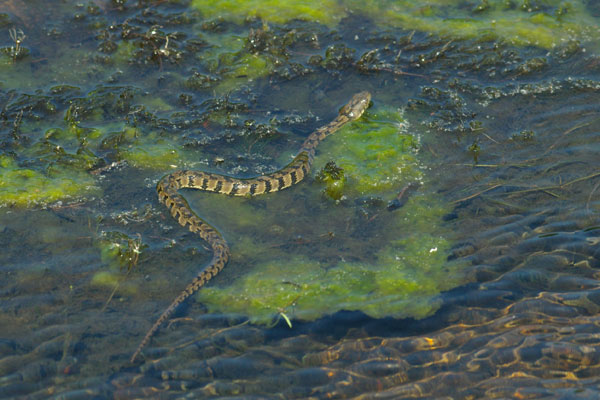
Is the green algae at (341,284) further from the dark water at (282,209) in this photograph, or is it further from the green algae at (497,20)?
the green algae at (497,20)

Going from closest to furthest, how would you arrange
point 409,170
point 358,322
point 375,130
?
point 358,322 → point 409,170 → point 375,130

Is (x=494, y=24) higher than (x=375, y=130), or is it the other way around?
(x=494, y=24)

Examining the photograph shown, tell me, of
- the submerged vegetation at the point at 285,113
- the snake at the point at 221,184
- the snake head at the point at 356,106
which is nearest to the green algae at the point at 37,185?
the submerged vegetation at the point at 285,113

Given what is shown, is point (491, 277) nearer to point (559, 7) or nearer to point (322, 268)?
point (322, 268)

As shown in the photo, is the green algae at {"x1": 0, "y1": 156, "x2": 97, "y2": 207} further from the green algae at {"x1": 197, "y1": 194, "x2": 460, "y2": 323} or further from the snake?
the green algae at {"x1": 197, "y1": 194, "x2": 460, "y2": 323}

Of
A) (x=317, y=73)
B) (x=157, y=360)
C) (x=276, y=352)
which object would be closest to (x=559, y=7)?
(x=317, y=73)

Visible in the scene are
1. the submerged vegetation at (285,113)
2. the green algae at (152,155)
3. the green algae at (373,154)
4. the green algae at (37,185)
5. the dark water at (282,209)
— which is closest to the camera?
the dark water at (282,209)
